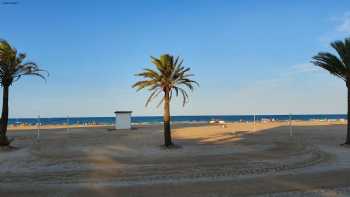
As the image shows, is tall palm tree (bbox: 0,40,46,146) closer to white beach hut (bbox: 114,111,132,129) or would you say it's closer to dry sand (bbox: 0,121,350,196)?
dry sand (bbox: 0,121,350,196)

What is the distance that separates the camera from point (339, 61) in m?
27.9

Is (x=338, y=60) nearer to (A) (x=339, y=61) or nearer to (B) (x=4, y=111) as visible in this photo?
(A) (x=339, y=61)

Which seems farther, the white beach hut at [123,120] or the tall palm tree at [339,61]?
the white beach hut at [123,120]

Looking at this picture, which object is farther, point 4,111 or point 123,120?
point 123,120

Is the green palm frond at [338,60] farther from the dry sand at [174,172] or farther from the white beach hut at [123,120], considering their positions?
the white beach hut at [123,120]

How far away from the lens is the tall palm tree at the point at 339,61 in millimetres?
27547

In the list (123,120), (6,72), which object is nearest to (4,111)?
(6,72)


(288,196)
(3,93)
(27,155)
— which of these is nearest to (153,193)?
(288,196)

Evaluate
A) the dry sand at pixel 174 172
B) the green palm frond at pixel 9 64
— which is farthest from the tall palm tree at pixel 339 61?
the green palm frond at pixel 9 64

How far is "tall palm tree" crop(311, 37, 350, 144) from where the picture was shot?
27547 mm

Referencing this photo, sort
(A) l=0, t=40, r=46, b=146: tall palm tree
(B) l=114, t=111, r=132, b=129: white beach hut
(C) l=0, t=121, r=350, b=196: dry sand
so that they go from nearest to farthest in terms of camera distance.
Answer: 1. (C) l=0, t=121, r=350, b=196: dry sand
2. (A) l=0, t=40, r=46, b=146: tall palm tree
3. (B) l=114, t=111, r=132, b=129: white beach hut

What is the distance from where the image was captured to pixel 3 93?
2627 cm

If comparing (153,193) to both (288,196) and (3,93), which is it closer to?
(288,196)

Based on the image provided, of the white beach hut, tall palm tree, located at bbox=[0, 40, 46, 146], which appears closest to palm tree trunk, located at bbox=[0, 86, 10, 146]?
tall palm tree, located at bbox=[0, 40, 46, 146]
